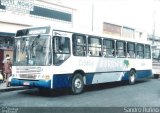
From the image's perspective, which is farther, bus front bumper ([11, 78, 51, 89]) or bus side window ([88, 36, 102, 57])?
bus side window ([88, 36, 102, 57])

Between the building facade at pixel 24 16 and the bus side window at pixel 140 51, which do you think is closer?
the bus side window at pixel 140 51

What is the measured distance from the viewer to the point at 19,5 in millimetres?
23500

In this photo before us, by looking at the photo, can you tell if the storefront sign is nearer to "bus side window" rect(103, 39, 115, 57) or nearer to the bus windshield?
"bus side window" rect(103, 39, 115, 57)

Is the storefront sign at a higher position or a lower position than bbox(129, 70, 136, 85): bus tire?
A: higher

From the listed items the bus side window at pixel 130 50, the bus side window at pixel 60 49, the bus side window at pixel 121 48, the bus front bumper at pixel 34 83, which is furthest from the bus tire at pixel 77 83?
the bus side window at pixel 130 50

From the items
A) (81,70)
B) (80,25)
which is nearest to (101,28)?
(80,25)

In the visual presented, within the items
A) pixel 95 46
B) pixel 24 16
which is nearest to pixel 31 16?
pixel 24 16

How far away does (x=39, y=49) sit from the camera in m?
13.1

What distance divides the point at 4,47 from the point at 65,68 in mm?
9622

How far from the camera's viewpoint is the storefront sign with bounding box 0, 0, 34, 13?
2256 cm

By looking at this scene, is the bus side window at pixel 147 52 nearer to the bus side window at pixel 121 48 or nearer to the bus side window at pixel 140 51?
the bus side window at pixel 140 51

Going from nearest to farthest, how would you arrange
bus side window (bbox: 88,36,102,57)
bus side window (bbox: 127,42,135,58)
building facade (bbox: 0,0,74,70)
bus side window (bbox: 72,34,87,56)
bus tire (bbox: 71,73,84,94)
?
1. bus tire (bbox: 71,73,84,94)
2. bus side window (bbox: 72,34,87,56)
3. bus side window (bbox: 88,36,102,57)
4. bus side window (bbox: 127,42,135,58)
5. building facade (bbox: 0,0,74,70)

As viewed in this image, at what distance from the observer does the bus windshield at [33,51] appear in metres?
12.9

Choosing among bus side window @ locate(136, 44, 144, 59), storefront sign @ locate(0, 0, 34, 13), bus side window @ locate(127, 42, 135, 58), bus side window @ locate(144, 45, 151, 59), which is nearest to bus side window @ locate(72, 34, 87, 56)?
bus side window @ locate(127, 42, 135, 58)
